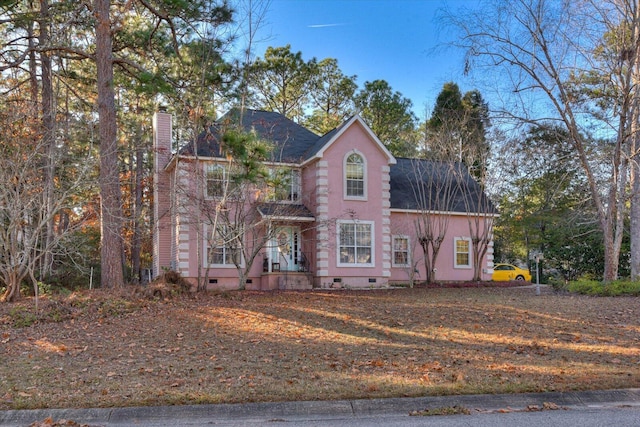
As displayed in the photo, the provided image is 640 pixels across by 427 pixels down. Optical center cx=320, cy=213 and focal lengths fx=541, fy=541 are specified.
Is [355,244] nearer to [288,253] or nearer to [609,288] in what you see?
[288,253]

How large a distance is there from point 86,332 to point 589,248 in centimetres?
2792

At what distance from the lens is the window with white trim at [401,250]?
2308 cm

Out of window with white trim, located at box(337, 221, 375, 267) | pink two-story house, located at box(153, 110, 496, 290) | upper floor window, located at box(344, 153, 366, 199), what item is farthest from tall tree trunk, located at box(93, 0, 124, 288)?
upper floor window, located at box(344, 153, 366, 199)

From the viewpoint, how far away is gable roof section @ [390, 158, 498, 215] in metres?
22.8

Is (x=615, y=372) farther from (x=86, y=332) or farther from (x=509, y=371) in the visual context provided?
(x=86, y=332)

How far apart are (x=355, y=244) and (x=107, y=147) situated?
9505 millimetres

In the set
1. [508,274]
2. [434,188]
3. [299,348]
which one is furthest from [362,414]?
[508,274]

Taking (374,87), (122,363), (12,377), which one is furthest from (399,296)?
(374,87)

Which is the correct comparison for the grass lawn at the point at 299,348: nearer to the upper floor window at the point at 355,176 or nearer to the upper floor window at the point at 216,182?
the upper floor window at the point at 216,182

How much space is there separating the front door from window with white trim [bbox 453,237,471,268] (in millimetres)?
7551

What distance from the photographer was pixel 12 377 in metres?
7.41

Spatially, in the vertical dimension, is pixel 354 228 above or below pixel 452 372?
above

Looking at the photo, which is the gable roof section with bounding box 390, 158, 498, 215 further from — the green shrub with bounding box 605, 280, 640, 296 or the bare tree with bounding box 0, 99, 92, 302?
the bare tree with bounding box 0, 99, 92, 302

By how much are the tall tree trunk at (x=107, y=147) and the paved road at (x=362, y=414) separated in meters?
9.40
